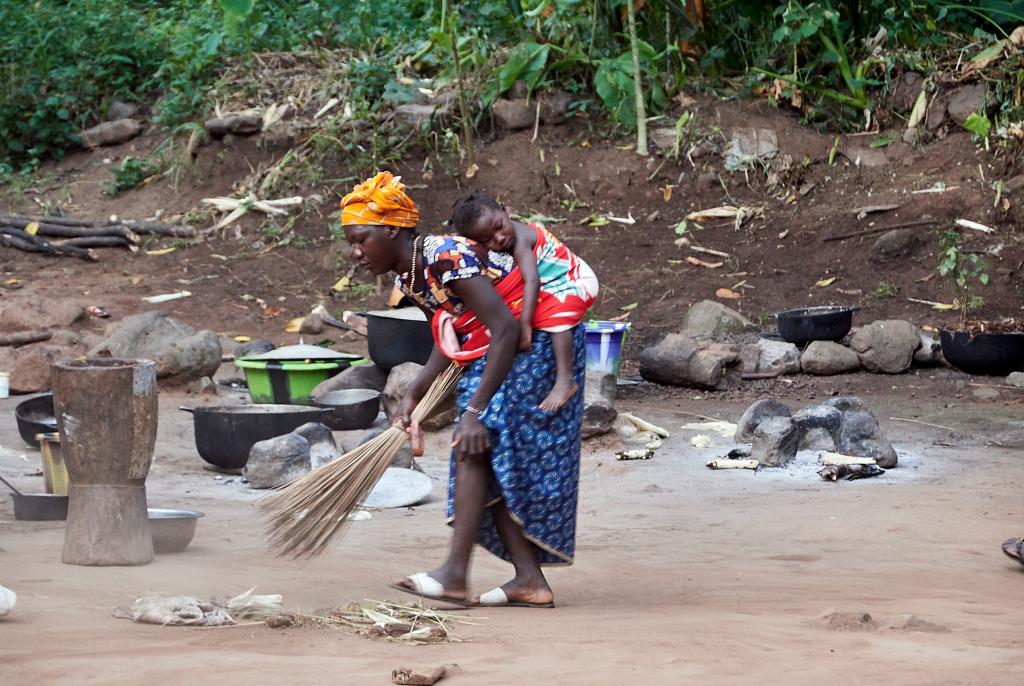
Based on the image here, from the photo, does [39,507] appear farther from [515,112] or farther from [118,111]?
[118,111]

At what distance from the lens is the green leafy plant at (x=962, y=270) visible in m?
8.77

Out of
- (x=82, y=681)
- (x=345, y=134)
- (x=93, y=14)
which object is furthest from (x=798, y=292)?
(x=93, y=14)

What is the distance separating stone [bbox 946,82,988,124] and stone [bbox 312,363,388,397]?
655cm

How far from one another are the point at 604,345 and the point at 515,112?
5415 mm

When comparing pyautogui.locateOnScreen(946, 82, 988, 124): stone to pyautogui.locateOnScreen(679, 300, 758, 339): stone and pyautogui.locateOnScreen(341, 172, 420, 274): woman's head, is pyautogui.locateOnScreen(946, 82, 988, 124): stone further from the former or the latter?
pyautogui.locateOnScreen(341, 172, 420, 274): woman's head

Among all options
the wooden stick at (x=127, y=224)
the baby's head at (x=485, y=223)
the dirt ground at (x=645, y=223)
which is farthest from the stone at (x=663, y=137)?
the baby's head at (x=485, y=223)

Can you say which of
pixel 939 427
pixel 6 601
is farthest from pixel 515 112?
pixel 6 601

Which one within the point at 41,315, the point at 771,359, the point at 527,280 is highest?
the point at 527,280

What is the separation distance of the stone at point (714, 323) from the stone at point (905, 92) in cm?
388

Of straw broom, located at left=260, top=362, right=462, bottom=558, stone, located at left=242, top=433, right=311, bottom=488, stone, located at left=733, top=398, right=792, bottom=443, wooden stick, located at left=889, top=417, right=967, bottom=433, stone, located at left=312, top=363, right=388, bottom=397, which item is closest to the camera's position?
straw broom, located at left=260, top=362, right=462, bottom=558

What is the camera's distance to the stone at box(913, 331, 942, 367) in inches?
323

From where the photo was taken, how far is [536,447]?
337cm

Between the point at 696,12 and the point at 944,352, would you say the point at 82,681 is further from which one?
the point at 696,12

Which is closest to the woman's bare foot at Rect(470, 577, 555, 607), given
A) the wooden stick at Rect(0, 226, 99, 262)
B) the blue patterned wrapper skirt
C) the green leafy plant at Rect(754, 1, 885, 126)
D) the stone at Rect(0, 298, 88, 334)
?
the blue patterned wrapper skirt
